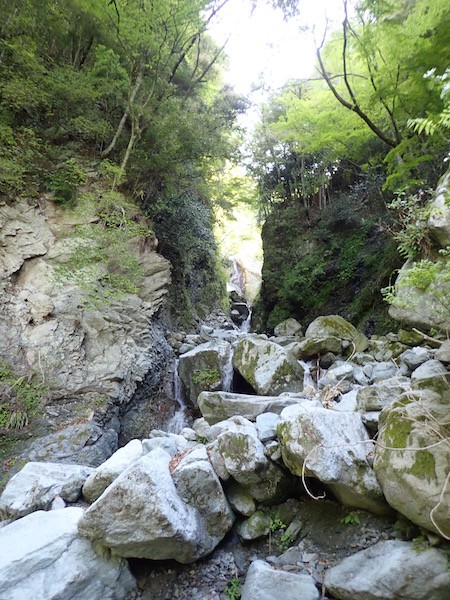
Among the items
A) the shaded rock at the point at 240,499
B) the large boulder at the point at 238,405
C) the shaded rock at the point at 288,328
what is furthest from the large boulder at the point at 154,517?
the shaded rock at the point at 288,328

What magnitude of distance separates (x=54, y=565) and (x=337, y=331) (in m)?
7.60

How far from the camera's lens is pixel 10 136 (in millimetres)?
6781

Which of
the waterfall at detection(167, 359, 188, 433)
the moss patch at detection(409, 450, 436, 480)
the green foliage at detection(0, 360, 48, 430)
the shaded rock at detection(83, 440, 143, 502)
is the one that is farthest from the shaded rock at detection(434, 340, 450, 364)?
the green foliage at detection(0, 360, 48, 430)

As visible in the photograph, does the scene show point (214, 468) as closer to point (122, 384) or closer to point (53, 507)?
point (53, 507)

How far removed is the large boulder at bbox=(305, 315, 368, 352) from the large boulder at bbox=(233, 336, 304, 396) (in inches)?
68.4

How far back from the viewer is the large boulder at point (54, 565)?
2.44 metres

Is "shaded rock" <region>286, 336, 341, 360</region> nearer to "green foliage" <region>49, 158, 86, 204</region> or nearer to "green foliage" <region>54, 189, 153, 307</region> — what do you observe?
"green foliage" <region>54, 189, 153, 307</region>

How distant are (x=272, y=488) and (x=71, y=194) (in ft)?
26.0

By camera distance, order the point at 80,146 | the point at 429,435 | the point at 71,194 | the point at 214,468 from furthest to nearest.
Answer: the point at 80,146 → the point at 71,194 → the point at 214,468 → the point at 429,435

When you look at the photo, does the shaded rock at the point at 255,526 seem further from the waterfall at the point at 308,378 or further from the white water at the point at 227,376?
the white water at the point at 227,376

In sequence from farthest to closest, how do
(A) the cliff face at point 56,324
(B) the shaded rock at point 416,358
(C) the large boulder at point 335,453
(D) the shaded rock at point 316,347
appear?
(D) the shaded rock at point 316,347, (A) the cliff face at point 56,324, (B) the shaded rock at point 416,358, (C) the large boulder at point 335,453

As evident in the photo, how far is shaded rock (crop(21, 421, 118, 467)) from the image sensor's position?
197 inches

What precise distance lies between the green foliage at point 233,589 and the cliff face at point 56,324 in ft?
14.0

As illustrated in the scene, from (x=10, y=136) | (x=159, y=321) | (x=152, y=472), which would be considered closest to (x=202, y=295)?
(x=159, y=321)
